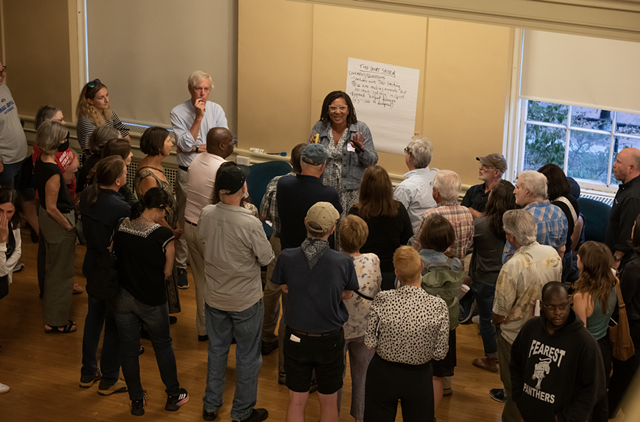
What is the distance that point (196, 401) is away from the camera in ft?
12.7

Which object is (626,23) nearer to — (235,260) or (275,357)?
(235,260)

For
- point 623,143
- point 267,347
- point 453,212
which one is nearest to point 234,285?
point 267,347

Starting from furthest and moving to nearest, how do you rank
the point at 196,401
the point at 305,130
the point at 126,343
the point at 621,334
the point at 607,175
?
1. the point at 305,130
2. the point at 607,175
3. the point at 196,401
4. the point at 126,343
5. the point at 621,334

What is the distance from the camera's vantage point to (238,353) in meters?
3.53

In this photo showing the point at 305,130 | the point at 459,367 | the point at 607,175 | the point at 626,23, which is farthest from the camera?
the point at 305,130

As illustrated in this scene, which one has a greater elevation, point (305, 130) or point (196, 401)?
point (305, 130)

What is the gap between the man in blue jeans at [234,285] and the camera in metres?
3.24

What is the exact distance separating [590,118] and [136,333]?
4.17m

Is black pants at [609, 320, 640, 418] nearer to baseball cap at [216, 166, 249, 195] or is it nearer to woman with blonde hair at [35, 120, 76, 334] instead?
baseball cap at [216, 166, 249, 195]

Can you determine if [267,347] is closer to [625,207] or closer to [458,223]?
[458,223]

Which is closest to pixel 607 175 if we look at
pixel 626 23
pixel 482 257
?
pixel 482 257

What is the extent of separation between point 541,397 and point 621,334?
2.62 ft

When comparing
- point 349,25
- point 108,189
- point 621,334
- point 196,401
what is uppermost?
point 349,25

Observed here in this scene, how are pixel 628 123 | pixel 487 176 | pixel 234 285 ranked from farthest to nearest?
1. pixel 628 123
2. pixel 487 176
3. pixel 234 285
